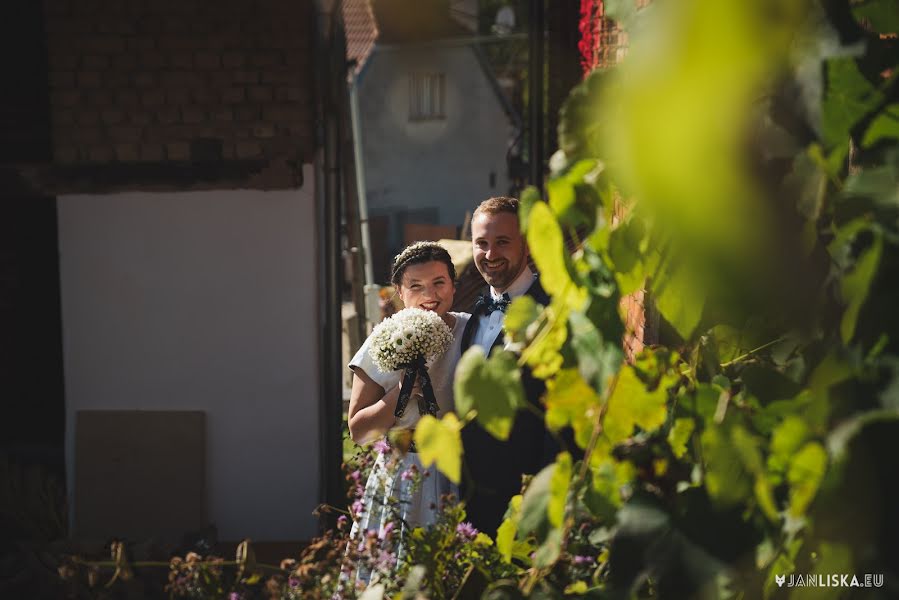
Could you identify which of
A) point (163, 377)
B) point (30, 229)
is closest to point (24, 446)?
point (163, 377)

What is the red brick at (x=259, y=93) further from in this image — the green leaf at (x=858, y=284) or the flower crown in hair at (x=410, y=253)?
the green leaf at (x=858, y=284)

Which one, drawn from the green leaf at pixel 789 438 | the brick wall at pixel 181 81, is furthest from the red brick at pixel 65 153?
the green leaf at pixel 789 438

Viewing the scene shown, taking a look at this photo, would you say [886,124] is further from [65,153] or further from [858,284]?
[65,153]

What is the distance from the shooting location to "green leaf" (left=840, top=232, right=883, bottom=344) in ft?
3.09

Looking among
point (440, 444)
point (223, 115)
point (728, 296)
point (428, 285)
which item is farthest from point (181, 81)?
point (728, 296)

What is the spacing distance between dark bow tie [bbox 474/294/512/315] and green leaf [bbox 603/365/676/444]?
2.15m

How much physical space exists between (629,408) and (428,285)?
88.7 inches

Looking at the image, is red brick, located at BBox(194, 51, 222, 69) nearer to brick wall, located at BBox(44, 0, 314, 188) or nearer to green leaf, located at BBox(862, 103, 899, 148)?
brick wall, located at BBox(44, 0, 314, 188)

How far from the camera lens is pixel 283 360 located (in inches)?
224

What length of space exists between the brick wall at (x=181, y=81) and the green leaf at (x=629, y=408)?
4598mm

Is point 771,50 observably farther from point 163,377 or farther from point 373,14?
point 373,14

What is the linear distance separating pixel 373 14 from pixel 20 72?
22834 millimetres

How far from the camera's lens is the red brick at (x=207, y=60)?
5.43m

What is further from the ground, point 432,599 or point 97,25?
point 97,25
